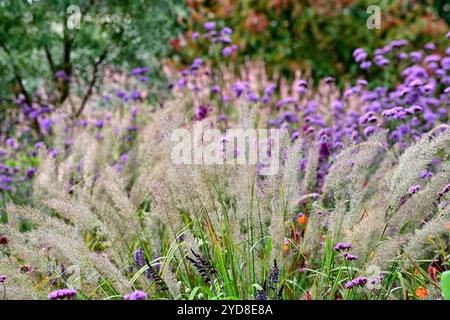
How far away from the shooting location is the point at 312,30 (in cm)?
835

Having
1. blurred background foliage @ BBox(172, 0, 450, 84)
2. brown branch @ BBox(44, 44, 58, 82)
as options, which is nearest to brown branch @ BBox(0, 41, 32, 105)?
brown branch @ BBox(44, 44, 58, 82)

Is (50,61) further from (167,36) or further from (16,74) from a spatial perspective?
(167,36)

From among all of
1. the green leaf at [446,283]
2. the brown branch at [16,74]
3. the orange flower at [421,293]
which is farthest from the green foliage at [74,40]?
the green leaf at [446,283]

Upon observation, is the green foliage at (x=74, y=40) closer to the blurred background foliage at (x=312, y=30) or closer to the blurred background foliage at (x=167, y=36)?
the blurred background foliage at (x=167, y=36)

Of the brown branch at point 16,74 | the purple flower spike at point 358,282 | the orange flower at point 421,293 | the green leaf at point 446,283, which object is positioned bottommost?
the orange flower at point 421,293

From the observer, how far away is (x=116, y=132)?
4469 millimetres

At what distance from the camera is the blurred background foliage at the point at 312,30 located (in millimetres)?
8125

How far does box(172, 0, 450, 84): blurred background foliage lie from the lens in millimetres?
8125

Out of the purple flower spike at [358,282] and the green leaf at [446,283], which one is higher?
the green leaf at [446,283]

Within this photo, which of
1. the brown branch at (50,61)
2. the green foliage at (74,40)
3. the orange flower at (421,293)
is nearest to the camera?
the orange flower at (421,293)

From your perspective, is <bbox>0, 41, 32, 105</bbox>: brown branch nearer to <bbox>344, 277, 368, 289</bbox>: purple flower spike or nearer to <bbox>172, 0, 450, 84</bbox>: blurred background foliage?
<bbox>172, 0, 450, 84</bbox>: blurred background foliage

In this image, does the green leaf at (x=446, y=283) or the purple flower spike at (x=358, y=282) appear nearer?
the green leaf at (x=446, y=283)

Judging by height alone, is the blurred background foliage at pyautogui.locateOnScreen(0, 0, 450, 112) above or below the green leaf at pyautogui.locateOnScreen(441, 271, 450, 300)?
above
